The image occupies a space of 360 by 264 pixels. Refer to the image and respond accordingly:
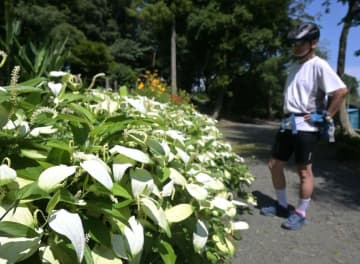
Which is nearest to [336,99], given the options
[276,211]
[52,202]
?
[276,211]

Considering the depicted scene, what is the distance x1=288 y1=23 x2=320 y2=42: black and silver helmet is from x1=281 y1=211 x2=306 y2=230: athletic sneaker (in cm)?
143

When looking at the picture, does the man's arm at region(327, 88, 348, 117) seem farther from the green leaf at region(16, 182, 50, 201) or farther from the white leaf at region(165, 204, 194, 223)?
the green leaf at region(16, 182, 50, 201)

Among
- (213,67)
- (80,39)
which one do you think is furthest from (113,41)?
(213,67)

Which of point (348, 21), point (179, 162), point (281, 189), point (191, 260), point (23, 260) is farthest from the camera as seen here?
point (348, 21)

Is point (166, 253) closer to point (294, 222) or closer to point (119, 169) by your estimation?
point (119, 169)

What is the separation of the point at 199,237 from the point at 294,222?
6.71ft

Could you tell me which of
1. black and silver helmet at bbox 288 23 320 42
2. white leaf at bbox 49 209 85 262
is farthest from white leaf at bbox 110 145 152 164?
black and silver helmet at bbox 288 23 320 42

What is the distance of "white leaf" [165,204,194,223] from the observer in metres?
0.89

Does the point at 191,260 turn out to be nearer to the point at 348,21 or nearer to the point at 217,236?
the point at 217,236

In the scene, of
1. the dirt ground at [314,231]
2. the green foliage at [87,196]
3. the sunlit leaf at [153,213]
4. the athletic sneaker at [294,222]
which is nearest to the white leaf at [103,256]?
the green foliage at [87,196]

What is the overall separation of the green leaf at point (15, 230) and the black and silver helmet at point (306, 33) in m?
2.65

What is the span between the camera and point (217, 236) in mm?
1223

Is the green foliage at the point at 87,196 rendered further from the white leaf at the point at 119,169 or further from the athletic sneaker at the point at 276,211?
the athletic sneaker at the point at 276,211

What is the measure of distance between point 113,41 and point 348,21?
82.5 ft
